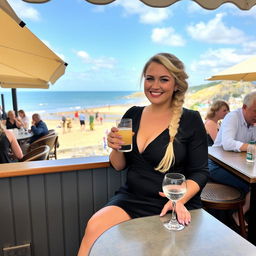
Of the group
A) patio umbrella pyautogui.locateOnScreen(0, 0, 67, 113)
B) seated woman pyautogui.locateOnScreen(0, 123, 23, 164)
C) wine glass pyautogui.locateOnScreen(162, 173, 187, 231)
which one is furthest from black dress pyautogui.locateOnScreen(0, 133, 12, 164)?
wine glass pyautogui.locateOnScreen(162, 173, 187, 231)

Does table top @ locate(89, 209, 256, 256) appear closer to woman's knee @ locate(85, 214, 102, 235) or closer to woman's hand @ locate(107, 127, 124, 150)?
woman's knee @ locate(85, 214, 102, 235)

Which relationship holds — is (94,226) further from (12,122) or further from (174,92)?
(12,122)

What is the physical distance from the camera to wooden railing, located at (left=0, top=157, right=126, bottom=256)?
1.61 meters

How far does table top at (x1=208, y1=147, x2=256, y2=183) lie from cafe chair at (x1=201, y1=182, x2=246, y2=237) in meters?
0.26

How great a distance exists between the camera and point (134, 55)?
43.5 m

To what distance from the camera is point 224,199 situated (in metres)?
1.79

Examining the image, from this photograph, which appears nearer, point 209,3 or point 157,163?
point 157,163

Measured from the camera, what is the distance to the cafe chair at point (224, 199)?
1.74 meters

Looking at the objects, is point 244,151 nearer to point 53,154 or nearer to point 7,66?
point 7,66

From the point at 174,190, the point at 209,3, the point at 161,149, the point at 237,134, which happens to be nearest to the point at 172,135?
the point at 161,149

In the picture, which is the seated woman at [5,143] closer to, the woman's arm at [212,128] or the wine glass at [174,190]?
the wine glass at [174,190]

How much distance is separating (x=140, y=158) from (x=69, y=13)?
45307mm

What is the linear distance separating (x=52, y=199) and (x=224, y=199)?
1.37 m

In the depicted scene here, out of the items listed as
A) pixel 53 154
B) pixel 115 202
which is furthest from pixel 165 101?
pixel 53 154
